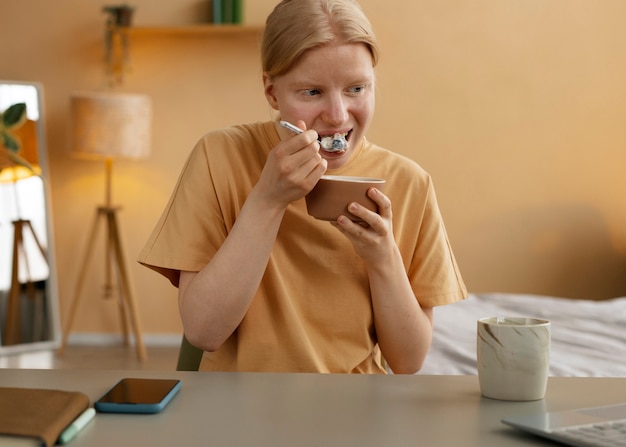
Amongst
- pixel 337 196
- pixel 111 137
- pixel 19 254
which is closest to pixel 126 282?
pixel 19 254

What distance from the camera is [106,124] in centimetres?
391

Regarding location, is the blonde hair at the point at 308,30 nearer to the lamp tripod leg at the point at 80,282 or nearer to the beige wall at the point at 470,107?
the beige wall at the point at 470,107

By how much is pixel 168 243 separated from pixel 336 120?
0.31m

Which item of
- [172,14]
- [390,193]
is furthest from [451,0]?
[390,193]

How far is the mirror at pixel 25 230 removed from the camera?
13.2ft

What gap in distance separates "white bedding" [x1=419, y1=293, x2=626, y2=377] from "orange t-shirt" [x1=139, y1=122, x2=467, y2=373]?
57 centimetres

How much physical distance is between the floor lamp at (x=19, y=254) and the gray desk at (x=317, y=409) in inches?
127

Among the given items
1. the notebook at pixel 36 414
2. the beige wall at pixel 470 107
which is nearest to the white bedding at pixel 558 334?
the notebook at pixel 36 414

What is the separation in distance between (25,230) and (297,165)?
3.22m

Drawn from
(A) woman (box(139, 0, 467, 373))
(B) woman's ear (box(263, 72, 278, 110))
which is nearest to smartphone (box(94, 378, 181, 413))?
(A) woman (box(139, 0, 467, 373))

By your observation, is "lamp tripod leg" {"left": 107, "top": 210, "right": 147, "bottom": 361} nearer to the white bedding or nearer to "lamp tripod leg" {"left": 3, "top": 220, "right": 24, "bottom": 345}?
"lamp tripod leg" {"left": 3, "top": 220, "right": 24, "bottom": 345}

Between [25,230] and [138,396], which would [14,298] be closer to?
[25,230]

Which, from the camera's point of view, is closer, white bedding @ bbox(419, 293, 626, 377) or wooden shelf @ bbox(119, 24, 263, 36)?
white bedding @ bbox(419, 293, 626, 377)

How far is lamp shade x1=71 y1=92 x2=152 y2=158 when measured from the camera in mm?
3900
